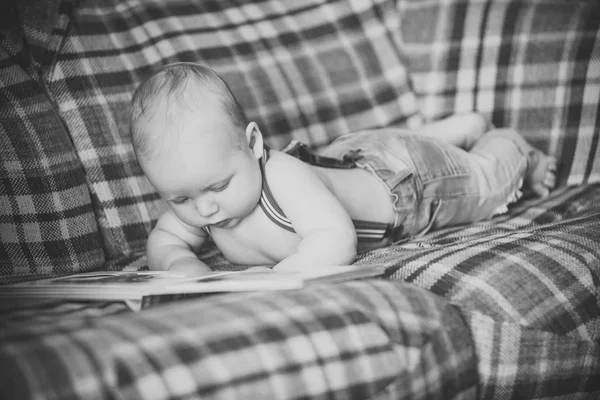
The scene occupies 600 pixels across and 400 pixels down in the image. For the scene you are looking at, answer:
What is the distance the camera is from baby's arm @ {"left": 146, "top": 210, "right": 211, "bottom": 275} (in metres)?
1.36

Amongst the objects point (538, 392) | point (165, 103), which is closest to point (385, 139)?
point (165, 103)

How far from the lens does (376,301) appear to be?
93 centimetres

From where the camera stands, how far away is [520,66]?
1.75 m

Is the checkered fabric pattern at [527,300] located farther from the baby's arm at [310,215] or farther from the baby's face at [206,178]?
the baby's face at [206,178]

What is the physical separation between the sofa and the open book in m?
0.02

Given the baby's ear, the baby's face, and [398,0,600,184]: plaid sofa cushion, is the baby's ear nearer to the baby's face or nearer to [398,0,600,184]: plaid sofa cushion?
the baby's face

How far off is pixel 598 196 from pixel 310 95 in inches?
29.2

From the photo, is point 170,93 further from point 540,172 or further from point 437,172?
point 540,172

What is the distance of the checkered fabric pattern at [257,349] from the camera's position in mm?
721

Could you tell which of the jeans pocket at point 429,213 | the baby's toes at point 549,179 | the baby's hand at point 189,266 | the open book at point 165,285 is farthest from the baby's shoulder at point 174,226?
the baby's toes at point 549,179

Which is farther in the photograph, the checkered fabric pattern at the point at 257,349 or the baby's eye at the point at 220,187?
the baby's eye at the point at 220,187

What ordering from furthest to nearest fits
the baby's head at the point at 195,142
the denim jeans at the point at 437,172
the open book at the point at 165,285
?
the denim jeans at the point at 437,172
the baby's head at the point at 195,142
the open book at the point at 165,285

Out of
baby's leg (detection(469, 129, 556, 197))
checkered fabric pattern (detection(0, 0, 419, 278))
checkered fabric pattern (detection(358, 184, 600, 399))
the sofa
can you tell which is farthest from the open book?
baby's leg (detection(469, 129, 556, 197))

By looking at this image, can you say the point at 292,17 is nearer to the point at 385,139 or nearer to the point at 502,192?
the point at 385,139
